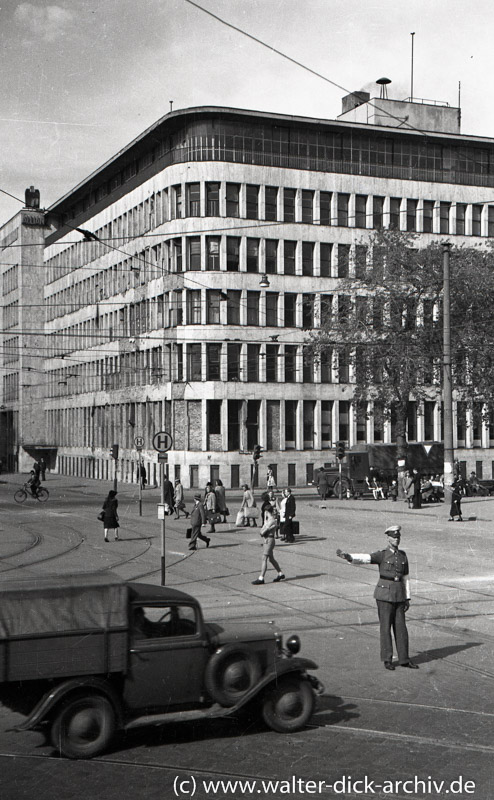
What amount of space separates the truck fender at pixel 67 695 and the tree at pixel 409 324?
3887cm

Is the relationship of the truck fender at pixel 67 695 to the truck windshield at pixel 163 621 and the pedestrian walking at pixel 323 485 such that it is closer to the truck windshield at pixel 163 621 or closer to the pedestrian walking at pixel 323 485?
the truck windshield at pixel 163 621

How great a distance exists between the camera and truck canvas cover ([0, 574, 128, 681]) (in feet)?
27.7

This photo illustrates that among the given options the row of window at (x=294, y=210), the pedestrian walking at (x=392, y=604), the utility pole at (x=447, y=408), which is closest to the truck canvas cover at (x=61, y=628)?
the pedestrian walking at (x=392, y=604)

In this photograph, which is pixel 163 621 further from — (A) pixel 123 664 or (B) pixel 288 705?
(B) pixel 288 705

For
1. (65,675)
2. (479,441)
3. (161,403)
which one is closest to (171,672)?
(65,675)

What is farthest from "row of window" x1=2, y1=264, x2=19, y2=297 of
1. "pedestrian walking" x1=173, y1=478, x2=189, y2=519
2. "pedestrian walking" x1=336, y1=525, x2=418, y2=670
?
"pedestrian walking" x1=336, y1=525, x2=418, y2=670

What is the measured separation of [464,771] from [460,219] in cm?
6368

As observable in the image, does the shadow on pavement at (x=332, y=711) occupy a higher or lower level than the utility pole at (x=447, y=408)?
lower

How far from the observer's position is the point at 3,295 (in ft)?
349

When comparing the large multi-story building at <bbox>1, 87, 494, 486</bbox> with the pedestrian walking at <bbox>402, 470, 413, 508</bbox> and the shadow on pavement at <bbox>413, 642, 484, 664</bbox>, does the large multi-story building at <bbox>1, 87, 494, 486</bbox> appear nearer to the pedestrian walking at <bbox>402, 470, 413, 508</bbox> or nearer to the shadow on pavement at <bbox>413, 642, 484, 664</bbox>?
the pedestrian walking at <bbox>402, 470, 413, 508</bbox>

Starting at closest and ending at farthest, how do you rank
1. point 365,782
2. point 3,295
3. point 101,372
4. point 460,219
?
1. point 365,782
2. point 460,219
3. point 101,372
4. point 3,295

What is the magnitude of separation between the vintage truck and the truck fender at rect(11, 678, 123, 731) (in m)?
0.01

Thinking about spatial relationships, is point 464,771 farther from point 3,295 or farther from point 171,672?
point 3,295

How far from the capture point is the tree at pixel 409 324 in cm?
4703
